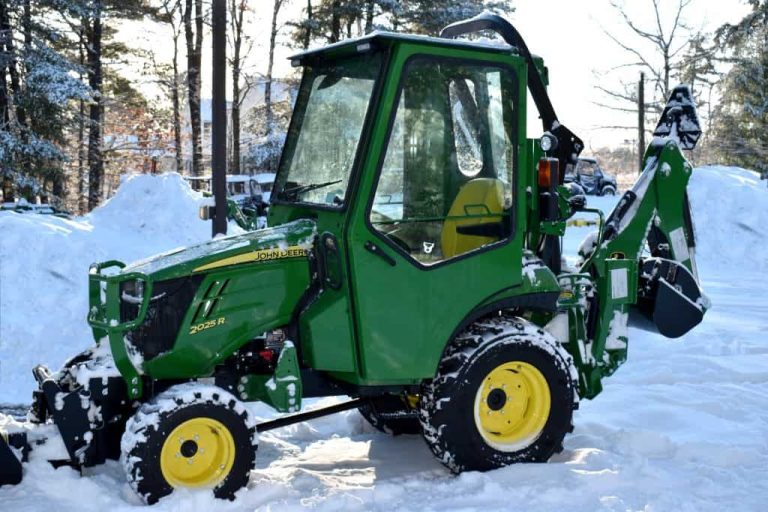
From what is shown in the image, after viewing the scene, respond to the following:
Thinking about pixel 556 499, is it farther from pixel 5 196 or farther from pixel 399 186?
pixel 5 196

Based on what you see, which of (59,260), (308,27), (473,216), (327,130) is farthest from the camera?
(308,27)

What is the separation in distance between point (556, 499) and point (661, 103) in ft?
117

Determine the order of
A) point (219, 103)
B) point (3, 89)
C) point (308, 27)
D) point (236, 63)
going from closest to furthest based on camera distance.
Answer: point (219, 103) < point (3, 89) < point (308, 27) < point (236, 63)

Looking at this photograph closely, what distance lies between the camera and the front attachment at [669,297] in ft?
21.4

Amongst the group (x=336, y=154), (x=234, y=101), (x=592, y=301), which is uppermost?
(x=234, y=101)

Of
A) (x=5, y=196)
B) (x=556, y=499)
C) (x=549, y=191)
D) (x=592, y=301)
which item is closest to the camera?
(x=556, y=499)

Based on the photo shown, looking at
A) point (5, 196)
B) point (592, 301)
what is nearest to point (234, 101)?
point (5, 196)

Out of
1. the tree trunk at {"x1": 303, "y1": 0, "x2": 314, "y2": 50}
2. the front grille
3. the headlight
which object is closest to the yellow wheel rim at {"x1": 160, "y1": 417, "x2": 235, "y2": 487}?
the front grille

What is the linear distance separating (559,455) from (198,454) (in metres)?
2.29

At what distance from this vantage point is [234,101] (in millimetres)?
35125

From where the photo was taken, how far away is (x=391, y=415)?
19.1ft

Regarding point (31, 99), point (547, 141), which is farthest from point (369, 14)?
point (547, 141)

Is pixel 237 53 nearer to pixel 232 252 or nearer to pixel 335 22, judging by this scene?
pixel 335 22

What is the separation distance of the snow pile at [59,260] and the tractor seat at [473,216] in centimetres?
478
